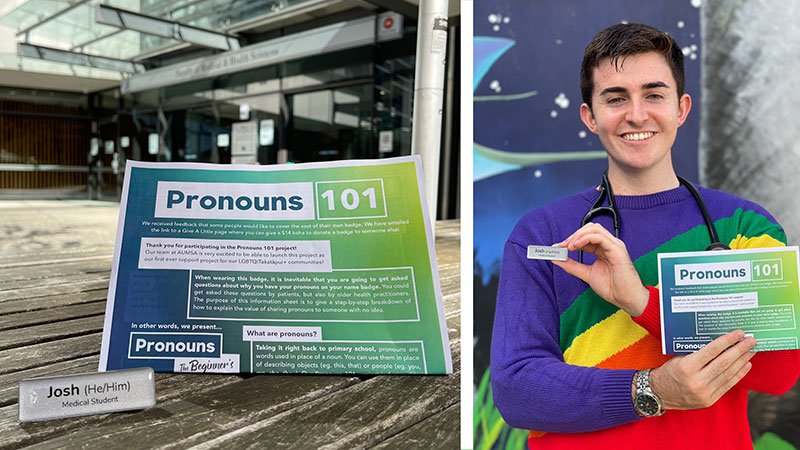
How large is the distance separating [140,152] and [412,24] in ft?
31.9

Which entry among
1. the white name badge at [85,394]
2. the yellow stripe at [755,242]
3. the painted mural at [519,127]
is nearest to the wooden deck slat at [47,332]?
the white name badge at [85,394]

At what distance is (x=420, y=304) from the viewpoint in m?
1.23

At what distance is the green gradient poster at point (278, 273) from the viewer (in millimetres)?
1222

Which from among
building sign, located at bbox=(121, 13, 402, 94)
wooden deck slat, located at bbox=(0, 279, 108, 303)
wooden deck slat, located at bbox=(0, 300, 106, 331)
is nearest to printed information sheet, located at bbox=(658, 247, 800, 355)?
wooden deck slat, located at bbox=(0, 300, 106, 331)

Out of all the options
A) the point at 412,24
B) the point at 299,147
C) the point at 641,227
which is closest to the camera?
the point at 641,227

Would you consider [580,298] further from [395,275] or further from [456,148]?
[456,148]

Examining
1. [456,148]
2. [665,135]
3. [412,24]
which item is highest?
[412,24]

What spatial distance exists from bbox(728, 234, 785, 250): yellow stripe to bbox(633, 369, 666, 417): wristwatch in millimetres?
224

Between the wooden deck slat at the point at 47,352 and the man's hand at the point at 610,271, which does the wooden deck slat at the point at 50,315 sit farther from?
the man's hand at the point at 610,271

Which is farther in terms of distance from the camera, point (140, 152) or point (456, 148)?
point (140, 152)

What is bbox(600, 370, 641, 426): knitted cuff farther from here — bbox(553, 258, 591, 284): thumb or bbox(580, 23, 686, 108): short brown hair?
bbox(580, 23, 686, 108): short brown hair

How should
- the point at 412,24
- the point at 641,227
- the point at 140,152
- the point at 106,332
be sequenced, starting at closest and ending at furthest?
the point at 641,227
the point at 106,332
the point at 412,24
the point at 140,152

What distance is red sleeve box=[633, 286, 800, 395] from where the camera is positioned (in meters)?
0.82

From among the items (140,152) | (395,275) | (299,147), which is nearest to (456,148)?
(299,147)
